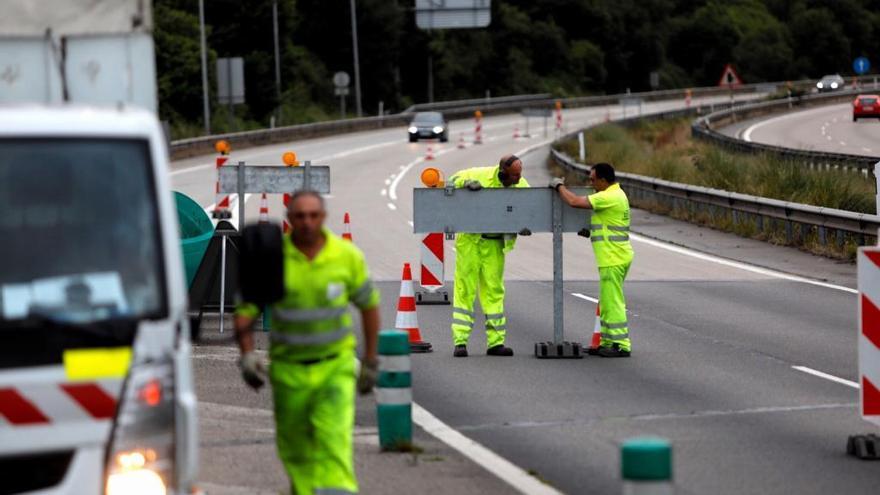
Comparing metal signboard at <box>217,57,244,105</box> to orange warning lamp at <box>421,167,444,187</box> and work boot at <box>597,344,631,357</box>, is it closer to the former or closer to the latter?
orange warning lamp at <box>421,167,444,187</box>

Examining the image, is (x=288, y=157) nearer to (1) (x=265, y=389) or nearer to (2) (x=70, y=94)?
(1) (x=265, y=389)

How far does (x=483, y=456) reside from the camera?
1128 centimetres

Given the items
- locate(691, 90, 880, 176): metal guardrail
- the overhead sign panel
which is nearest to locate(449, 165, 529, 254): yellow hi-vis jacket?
locate(691, 90, 880, 176): metal guardrail

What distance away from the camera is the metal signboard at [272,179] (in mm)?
21516

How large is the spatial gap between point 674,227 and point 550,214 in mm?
17109

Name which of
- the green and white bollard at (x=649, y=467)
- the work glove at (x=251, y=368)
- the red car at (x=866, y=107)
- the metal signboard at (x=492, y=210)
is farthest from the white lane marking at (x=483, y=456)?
the red car at (x=866, y=107)

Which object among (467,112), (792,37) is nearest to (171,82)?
(467,112)

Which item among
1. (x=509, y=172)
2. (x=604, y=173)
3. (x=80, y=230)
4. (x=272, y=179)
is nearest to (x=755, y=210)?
(x=272, y=179)

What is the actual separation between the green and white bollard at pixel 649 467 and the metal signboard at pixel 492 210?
30.8ft

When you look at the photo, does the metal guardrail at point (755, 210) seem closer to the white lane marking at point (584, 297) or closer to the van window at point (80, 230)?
the white lane marking at point (584, 297)

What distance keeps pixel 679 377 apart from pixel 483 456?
4096 mm

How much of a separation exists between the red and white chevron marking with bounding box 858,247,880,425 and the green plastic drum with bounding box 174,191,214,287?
28.4 ft

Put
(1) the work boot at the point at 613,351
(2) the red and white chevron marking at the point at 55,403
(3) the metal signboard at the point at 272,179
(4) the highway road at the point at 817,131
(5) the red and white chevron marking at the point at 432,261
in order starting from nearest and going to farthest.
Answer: (2) the red and white chevron marking at the point at 55,403 → (1) the work boot at the point at 613,351 → (5) the red and white chevron marking at the point at 432,261 → (3) the metal signboard at the point at 272,179 → (4) the highway road at the point at 817,131

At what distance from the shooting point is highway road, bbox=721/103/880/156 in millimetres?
61031
